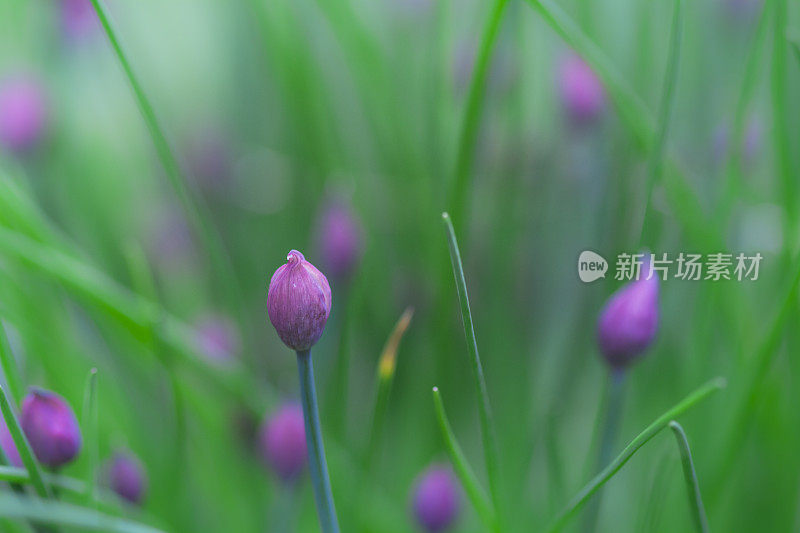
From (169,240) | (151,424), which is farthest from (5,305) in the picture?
(169,240)

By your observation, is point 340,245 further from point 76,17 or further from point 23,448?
point 76,17

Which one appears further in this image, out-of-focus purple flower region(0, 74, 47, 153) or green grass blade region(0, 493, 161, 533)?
out-of-focus purple flower region(0, 74, 47, 153)

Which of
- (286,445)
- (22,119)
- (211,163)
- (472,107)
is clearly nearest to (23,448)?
(286,445)

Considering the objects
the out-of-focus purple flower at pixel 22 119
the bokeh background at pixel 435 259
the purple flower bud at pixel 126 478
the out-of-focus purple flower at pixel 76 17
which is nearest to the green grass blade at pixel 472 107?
the bokeh background at pixel 435 259

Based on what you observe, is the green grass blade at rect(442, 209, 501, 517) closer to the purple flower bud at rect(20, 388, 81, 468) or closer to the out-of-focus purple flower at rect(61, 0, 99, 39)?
the purple flower bud at rect(20, 388, 81, 468)

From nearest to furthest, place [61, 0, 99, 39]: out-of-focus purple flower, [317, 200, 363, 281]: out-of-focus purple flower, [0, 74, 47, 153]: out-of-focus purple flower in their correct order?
[317, 200, 363, 281]: out-of-focus purple flower
[0, 74, 47, 153]: out-of-focus purple flower
[61, 0, 99, 39]: out-of-focus purple flower

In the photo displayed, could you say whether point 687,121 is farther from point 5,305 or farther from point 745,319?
point 5,305
